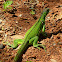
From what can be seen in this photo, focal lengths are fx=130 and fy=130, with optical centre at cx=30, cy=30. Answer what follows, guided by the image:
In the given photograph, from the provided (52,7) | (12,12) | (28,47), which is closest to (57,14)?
(52,7)

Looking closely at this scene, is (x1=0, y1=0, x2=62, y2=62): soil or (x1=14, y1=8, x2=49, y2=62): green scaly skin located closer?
(x1=14, y1=8, x2=49, y2=62): green scaly skin

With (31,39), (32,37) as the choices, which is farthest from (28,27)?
(31,39)

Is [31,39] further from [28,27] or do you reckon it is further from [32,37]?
[28,27]

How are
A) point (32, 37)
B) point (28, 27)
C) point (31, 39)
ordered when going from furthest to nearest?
1. point (28, 27)
2. point (32, 37)
3. point (31, 39)

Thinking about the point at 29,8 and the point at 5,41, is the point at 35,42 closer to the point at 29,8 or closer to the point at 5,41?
the point at 5,41

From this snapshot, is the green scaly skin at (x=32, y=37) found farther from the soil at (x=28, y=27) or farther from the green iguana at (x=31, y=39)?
the soil at (x=28, y=27)

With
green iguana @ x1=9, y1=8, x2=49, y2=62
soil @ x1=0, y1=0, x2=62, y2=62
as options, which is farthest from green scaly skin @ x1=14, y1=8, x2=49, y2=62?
soil @ x1=0, y1=0, x2=62, y2=62

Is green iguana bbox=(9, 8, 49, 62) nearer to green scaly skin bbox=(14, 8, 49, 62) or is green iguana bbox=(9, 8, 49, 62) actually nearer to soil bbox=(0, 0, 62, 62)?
green scaly skin bbox=(14, 8, 49, 62)

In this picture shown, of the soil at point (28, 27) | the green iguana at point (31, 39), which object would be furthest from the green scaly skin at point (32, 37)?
the soil at point (28, 27)
